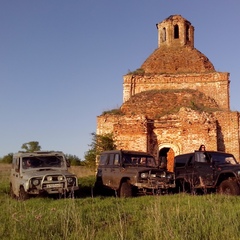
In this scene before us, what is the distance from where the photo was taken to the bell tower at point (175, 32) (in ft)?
99.3

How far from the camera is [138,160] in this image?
12914mm

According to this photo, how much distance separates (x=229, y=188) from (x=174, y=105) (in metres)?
13.4

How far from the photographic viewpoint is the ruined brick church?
21672 mm

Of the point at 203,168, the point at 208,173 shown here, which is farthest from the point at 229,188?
the point at 203,168

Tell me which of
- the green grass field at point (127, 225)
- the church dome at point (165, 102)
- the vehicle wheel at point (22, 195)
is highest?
the church dome at point (165, 102)

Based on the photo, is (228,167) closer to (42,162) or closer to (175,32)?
(42,162)

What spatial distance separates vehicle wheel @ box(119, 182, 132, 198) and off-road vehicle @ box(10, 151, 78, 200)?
162cm

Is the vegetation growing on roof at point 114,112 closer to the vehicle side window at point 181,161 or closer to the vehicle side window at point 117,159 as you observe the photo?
the vehicle side window at point 181,161

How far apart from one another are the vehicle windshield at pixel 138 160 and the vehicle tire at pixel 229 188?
2525 millimetres

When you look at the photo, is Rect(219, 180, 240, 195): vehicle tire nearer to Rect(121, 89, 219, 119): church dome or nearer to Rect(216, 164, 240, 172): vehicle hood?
Rect(216, 164, 240, 172): vehicle hood

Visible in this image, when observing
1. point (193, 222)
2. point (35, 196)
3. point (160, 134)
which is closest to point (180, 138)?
point (160, 134)

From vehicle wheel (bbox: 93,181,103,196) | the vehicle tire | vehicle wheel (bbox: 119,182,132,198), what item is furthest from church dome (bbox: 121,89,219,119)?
the vehicle tire

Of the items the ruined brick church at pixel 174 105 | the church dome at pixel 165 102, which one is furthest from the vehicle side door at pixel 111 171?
the church dome at pixel 165 102

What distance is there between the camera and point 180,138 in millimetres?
21906
